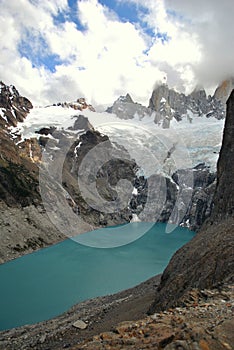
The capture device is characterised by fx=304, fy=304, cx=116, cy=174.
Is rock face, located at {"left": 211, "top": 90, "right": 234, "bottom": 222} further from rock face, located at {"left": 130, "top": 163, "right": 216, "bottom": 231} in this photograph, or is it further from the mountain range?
rock face, located at {"left": 130, "top": 163, "right": 216, "bottom": 231}

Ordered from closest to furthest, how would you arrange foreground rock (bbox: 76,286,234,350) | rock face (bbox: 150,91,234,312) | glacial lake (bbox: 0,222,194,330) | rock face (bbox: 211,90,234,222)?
foreground rock (bbox: 76,286,234,350) → rock face (bbox: 150,91,234,312) → rock face (bbox: 211,90,234,222) → glacial lake (bbox: 0,222,194,330)

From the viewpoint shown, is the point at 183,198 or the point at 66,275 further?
the point at 183,198

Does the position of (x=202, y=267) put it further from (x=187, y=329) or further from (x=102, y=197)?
(x=102, y=197)

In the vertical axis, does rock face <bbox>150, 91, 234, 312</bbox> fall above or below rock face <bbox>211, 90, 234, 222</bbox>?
below

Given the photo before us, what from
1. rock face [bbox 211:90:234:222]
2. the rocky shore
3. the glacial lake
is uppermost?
rock face [bbox 211:90:234:222]

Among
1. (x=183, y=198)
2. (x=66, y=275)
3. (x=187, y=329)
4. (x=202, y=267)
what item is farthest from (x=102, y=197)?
(x=187, y=329)

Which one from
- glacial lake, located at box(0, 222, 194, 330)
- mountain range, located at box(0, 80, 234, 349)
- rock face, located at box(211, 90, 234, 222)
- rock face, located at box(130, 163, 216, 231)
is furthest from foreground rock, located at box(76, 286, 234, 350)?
rock face, located at box(130, 163, 216, 231)

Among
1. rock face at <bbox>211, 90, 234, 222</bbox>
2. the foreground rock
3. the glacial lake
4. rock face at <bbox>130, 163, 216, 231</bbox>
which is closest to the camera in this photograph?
the foreground rock

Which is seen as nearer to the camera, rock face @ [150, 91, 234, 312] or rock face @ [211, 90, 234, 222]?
rock face @ [150, 91, 234, 312]

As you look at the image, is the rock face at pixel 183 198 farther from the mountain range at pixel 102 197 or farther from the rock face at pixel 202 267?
the rock face at pixel 202 267

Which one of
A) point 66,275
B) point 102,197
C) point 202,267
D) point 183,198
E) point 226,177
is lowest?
point 66,275
